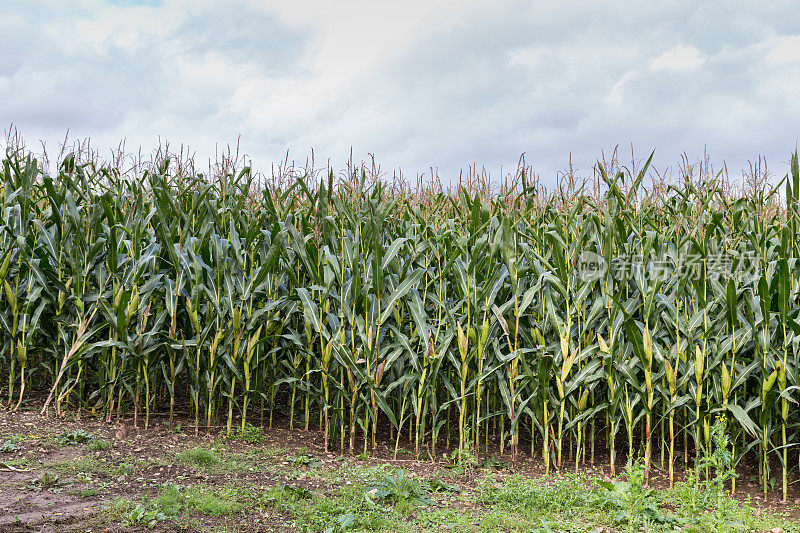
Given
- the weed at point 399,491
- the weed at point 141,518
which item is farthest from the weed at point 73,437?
the weed at point 399,491

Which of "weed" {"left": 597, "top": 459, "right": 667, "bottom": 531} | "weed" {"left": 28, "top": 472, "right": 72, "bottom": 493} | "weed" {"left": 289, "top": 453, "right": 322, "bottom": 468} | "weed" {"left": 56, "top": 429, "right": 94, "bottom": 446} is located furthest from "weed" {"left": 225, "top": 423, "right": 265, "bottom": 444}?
"weed" {"left": 597, "top": 459, "right": 667, "bottom": 531}

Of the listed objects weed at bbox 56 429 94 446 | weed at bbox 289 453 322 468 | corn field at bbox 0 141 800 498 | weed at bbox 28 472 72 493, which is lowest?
weed at bbox 28 472 72 493

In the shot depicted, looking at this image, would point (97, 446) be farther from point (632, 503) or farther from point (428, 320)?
point (632, 503)

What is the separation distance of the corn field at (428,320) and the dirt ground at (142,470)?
0.59 feet

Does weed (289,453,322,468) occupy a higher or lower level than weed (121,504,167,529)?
higher

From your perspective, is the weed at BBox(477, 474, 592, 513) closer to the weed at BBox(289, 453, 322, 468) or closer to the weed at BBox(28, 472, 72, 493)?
the weed at BBox(289, 453, 322, 468)

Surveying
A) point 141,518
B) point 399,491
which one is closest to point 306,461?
point 399,491

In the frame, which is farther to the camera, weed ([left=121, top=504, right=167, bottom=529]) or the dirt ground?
the dirt ground

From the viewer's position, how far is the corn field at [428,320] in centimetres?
482

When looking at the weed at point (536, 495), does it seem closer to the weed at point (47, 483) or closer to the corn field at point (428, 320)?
the corn field at point (428, 320)

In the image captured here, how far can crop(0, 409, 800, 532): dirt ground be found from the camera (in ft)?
12.4

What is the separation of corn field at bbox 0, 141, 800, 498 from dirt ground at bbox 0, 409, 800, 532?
18cm

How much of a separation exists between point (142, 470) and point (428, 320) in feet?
8.16

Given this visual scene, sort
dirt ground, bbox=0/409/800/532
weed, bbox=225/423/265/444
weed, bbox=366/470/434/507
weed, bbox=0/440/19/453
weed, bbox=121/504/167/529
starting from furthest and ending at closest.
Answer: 1. weed, bbox=225/423/265/444
2. weed, bbox=0/440/19/453
3. weed, bbox=366/470/434/507
4. dirt ground, bbox=0/409/800/532
5. weed, bbox=121/504/167/529
